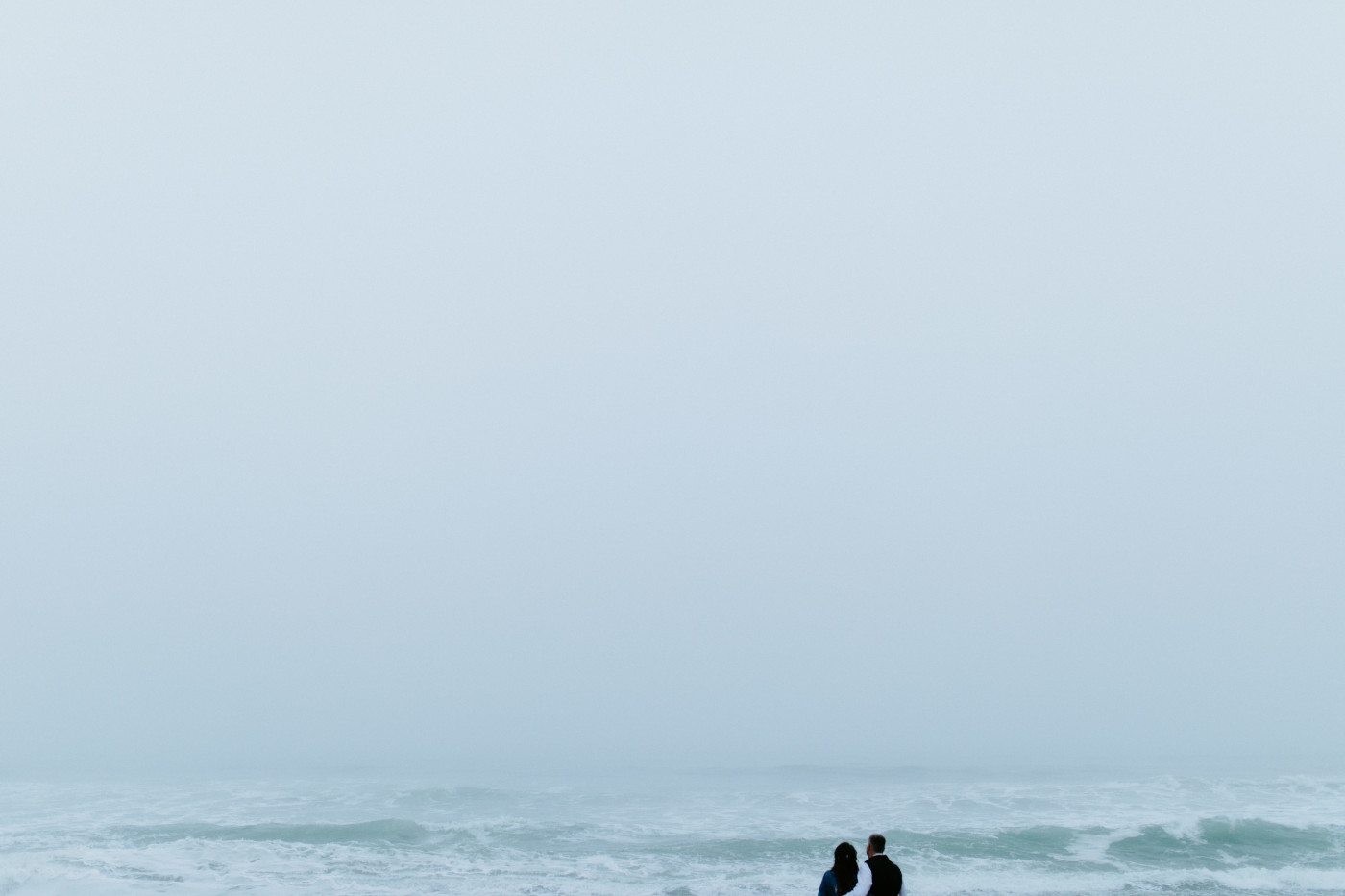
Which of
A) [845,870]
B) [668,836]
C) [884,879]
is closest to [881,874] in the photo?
[884,879]

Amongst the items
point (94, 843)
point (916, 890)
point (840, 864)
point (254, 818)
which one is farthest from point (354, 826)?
point (840, 864)

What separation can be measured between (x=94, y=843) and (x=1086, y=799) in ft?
98.1

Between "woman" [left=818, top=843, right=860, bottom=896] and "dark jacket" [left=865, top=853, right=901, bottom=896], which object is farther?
"dark jacket" [left=865, top=853, right=901, bottom=896]

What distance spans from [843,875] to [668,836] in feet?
55.9

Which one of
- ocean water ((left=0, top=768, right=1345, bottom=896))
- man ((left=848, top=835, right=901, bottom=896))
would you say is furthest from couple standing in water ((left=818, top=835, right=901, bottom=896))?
ocean water ((left=0, top=768, right=1345, bottom=896))

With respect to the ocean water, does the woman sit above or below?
above

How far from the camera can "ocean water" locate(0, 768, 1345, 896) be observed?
61.7ft

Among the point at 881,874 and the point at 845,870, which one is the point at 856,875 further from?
the point at 881,874

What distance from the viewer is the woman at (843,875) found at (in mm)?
8281

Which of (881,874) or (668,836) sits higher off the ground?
(881,874)

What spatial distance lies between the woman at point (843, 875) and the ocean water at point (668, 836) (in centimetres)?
1061

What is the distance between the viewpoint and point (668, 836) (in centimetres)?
2395

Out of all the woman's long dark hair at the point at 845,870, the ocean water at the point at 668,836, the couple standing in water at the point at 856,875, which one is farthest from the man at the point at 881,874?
the ocean water at the point at 668,836

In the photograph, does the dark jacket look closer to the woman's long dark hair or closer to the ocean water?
the woman's long dark hair
